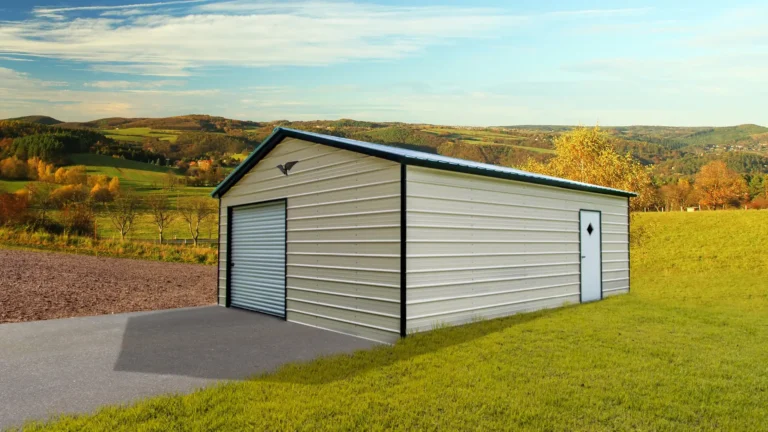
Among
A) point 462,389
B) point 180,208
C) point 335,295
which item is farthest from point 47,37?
point 462,389

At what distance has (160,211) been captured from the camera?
94.0 ft

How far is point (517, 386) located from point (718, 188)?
60.8m

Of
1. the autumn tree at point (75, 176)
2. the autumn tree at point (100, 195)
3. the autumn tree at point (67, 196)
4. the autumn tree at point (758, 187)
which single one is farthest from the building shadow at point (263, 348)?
the autumn tree at point (758, 187)

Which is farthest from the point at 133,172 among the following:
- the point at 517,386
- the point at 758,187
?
the point at 758,187

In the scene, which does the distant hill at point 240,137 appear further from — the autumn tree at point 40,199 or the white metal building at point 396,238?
the white metal building at point 396,238

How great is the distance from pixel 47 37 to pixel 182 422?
90.8 ft

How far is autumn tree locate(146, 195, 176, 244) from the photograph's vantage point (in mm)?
28975

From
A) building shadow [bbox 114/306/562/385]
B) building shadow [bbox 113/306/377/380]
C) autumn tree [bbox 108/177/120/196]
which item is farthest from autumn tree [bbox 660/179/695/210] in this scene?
building shadow [bbox 113/306/377/380]

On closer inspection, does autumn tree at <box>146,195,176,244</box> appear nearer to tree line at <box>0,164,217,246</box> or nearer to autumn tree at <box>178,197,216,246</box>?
tree line at <box>0,164,217,246</box>

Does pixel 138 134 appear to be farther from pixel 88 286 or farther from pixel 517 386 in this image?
pixel 517 386

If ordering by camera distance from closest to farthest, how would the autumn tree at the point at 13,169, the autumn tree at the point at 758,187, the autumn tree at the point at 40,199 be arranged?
1. the autumn tree at the point at 40,199
2. the autumn tree at the point at 13,169
3. the autumn tree at the point at 758,187

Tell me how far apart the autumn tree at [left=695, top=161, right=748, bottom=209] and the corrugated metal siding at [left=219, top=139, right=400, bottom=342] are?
57.3 m

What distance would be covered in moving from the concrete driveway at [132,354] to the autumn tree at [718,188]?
58.3 metres

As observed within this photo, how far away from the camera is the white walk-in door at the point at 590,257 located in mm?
11250
